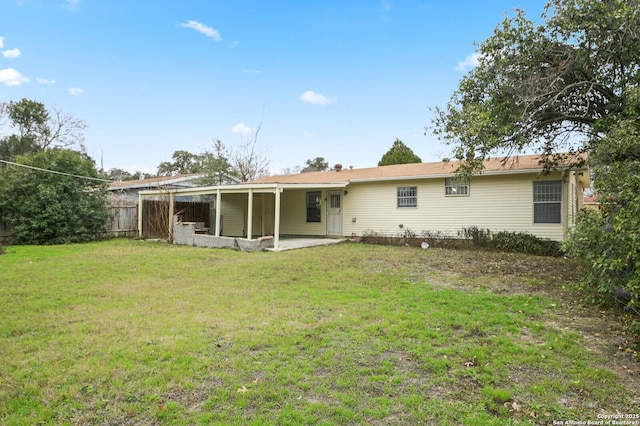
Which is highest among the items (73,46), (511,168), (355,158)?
(73,46)

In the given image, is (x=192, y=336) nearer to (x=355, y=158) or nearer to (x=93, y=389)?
(x=93, y=389)

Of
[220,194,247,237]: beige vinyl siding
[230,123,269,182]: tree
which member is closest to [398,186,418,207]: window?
[220,194,247,237]: beige vinyl siding

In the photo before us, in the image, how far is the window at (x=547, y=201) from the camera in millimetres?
11938

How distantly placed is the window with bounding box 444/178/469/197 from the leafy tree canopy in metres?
3.95

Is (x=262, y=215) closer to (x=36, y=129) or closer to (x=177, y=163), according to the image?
(x=36, y=129)

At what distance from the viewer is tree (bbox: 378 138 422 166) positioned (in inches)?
1001

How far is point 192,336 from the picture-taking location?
13.9 feet

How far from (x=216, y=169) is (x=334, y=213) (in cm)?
1089

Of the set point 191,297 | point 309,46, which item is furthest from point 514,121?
point 309,46

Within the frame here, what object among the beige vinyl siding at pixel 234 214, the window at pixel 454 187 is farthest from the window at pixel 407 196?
the beige vinyl siding at pixel 234 214

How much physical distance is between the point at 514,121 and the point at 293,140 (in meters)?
20.9

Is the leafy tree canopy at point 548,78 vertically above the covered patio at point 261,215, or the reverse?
the leafy tree canopy at point 548,78

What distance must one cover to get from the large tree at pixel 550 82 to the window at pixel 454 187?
3694mm

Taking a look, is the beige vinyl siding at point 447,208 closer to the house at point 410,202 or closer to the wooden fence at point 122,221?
the house at point 410,202
